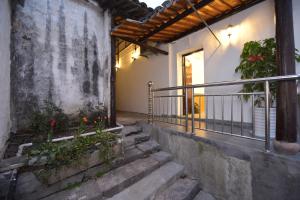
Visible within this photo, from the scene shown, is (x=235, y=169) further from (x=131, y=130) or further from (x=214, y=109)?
(x=131, y=130)

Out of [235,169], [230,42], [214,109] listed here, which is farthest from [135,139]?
[230,42]

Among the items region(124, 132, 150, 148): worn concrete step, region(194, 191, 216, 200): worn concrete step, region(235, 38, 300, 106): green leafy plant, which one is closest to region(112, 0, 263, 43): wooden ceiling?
region(235, 38, 300, 106): green leafy plant

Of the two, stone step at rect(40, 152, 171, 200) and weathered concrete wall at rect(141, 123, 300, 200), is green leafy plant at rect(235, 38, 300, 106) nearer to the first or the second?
weathered concrete wall at rect(141, 123, 300, 200)

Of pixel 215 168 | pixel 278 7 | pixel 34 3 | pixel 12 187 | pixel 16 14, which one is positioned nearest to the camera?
pixel 12 187

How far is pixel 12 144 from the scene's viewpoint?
2.50 metres

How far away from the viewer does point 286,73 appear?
1898 mm

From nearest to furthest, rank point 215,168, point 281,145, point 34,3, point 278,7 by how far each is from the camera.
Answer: point 281,145 → point 278,7 → point 215,168 → point 34,3

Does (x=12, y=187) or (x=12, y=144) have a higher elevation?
(x=12, y=144)

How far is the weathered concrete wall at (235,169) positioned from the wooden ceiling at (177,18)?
261cm

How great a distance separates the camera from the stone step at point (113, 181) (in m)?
1.93

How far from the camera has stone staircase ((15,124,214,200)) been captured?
186 cm

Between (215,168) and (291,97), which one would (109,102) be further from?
(291,97)

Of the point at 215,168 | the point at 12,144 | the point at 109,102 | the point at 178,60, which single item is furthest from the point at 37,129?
the point at 178,60

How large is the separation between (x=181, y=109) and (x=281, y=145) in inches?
132
